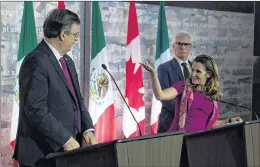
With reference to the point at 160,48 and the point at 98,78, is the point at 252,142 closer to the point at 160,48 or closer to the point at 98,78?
the point at 98,78

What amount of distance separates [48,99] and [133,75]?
10.5 feet

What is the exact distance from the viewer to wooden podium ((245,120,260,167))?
9.43 feet

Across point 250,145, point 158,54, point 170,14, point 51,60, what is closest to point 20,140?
point 51,60

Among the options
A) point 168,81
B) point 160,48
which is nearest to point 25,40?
point 168,81

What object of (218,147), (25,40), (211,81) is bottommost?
(218,147)

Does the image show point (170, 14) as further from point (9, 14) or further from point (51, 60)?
point (51, 60)

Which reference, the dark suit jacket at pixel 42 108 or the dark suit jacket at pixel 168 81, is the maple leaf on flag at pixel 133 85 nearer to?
the dark suit jacket at pixel 168 81

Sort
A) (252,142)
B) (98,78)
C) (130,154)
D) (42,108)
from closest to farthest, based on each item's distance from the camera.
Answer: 1. (130,154)
2. (42,108)
3. (252,142)
4. (98,78)

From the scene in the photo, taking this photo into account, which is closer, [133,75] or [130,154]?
[130,154]

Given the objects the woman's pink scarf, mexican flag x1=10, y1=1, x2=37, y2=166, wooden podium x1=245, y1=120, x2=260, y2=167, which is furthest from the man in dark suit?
wooden podium x1=245, y1=120, x2=260, y2=167

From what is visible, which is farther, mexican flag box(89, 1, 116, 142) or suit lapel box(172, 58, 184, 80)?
mexican flag box(89, 1, 116, 142)

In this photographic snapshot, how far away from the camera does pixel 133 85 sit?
236 inches

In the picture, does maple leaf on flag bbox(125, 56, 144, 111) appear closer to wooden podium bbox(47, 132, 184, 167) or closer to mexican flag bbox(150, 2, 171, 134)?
mexican flag bbox(150, 2, 171, 134)

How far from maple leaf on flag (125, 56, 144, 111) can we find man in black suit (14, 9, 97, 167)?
3011 mm
